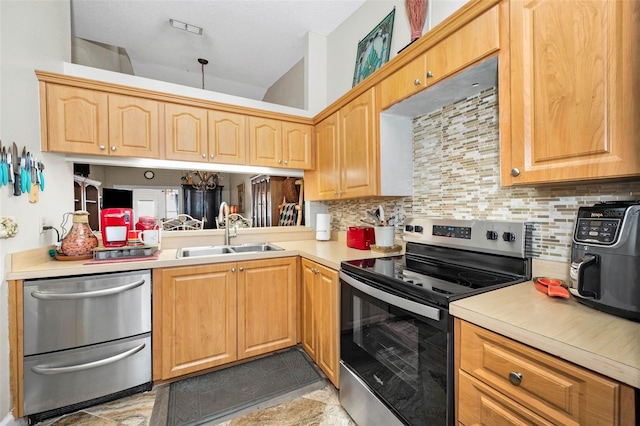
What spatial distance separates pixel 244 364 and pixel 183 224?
4.39ft

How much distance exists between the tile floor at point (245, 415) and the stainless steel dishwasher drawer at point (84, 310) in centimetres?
41

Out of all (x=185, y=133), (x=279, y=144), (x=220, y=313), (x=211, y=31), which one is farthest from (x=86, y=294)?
(x=211, y=31)

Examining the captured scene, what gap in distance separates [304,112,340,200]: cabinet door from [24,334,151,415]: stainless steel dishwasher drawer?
1.71m

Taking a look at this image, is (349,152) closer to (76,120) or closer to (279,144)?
(279,144)

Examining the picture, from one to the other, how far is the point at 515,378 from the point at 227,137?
2.42 m

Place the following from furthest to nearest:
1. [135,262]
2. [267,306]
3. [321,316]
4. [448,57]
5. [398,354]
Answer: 1. [267,306]
2. [321,316]
3. [135,262]
4. [448,57]
5. [398,354]

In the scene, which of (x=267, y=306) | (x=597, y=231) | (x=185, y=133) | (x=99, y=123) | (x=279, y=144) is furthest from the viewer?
(x=279, y=144)

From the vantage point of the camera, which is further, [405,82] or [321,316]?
[321,316]

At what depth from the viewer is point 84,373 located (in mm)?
1581

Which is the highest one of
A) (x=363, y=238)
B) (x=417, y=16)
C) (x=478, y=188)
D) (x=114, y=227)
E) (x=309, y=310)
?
(x=417, y=16)

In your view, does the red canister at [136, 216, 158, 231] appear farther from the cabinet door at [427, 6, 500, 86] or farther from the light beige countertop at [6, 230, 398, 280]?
the cabinet door at [427, 6, 500, 86]

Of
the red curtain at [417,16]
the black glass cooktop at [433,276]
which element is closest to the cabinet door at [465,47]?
the red curtain at [417,16]

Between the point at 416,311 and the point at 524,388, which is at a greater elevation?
the point at 416,311

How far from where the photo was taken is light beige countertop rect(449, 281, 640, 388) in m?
0.61
